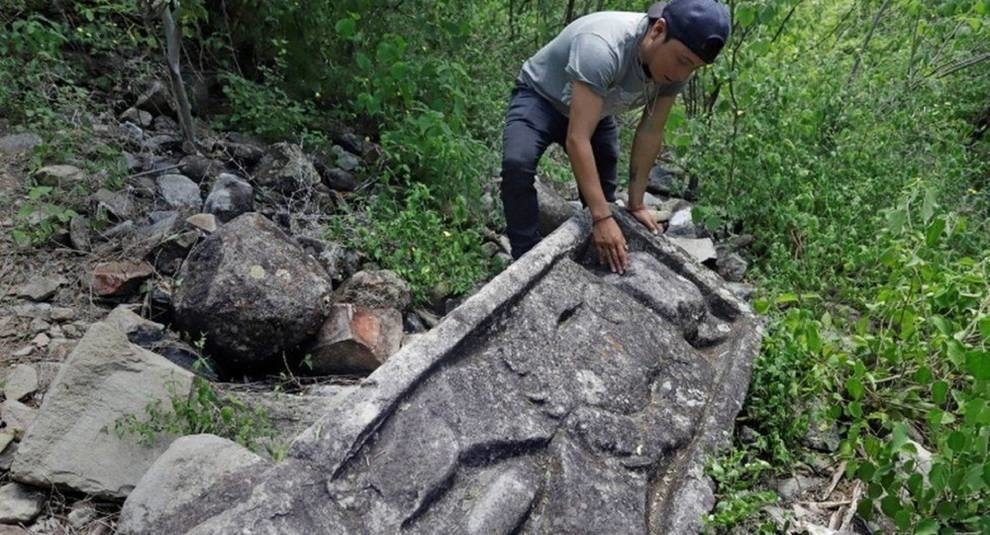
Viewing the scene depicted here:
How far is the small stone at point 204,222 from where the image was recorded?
3.27 metres

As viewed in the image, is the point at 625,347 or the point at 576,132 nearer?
the point at 625,347

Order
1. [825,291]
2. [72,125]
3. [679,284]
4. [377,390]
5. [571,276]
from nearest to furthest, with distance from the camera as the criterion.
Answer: [377,390]
[571,276]
[679,284]
[825,291]
[72,125]

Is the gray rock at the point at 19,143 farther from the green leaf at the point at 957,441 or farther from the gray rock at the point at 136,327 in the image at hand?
the green leaf at the point at 957,441

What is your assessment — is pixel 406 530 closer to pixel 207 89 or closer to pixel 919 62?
pixel 207 89

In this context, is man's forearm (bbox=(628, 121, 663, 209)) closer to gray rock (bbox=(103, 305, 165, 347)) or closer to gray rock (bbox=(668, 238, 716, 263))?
gray rock (bbox=(668, 238, 716, 263))

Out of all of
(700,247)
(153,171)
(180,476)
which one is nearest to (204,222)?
(153,171)

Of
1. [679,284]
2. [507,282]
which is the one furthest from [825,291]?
[507,282]

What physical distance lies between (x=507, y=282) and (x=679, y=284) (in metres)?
0.78

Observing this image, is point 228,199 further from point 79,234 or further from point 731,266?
point 731,266

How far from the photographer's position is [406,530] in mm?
1604

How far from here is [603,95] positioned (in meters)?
2.63

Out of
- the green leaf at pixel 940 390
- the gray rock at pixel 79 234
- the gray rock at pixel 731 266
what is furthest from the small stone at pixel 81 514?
the gray rock at pixel 731 266

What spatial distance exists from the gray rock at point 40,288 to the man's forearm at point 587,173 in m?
2.12

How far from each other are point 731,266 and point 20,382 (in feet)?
10.2
